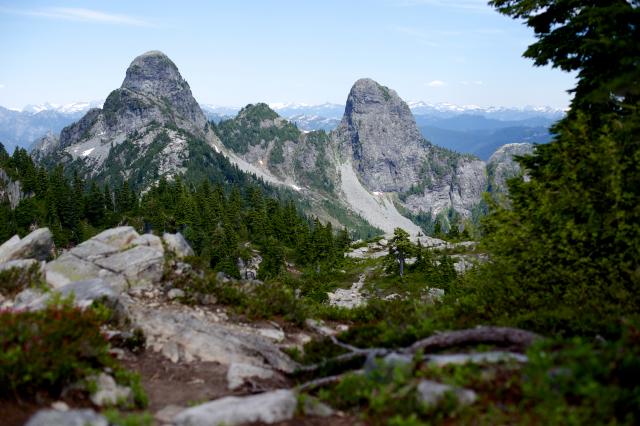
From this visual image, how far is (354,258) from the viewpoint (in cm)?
9438

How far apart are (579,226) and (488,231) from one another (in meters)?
4.31

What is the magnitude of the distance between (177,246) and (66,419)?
1348 cm

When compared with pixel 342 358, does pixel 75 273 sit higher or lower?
higher

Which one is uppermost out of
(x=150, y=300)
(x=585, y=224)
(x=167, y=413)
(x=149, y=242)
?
(x=585, y=224)

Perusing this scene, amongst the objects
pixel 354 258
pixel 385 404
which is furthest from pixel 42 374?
pixel 354 258

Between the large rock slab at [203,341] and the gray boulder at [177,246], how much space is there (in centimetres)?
479

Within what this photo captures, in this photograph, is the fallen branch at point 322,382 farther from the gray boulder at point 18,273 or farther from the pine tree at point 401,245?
the pine tree at point 401,245

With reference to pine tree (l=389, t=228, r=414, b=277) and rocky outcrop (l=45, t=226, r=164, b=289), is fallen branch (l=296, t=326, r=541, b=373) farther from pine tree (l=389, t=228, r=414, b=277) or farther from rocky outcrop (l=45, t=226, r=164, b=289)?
pine tree (l=389, t=228, r=414, b=277)

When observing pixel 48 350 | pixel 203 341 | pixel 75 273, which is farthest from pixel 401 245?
pixel 48 350

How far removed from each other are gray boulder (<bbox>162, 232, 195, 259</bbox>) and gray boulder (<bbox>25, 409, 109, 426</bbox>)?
455 inches

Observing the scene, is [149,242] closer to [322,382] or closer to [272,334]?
[272,334]

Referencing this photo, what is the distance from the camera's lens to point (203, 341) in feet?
42.0

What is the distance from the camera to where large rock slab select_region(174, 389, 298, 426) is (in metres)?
7.67

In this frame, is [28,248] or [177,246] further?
[177,246]
